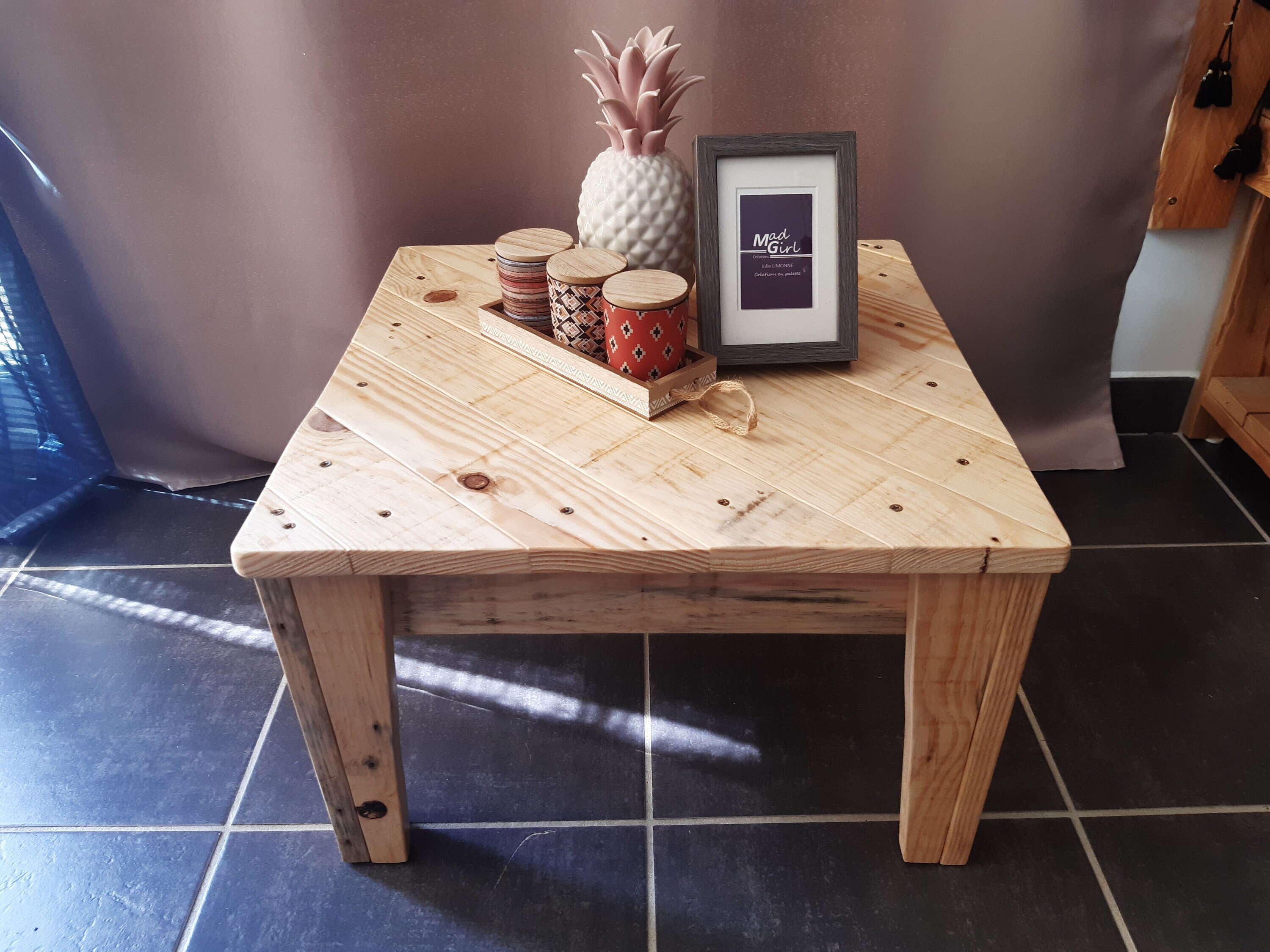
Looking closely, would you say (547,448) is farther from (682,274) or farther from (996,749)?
(996,749)

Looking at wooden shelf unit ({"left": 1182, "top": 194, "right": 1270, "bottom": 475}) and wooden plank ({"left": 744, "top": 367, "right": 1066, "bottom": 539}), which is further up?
wooden plank ({"left": 744, "top": 367, "right": 1066, "bottom": 539})

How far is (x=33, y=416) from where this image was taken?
162 centimetres

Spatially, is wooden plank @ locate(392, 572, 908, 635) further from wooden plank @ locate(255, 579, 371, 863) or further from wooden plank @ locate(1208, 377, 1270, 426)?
wooden plank @ locate(1208, 377, 1270, 426)

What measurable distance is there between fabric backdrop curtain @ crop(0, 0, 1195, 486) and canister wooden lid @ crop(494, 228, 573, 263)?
0.38 meters

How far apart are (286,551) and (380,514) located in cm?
9

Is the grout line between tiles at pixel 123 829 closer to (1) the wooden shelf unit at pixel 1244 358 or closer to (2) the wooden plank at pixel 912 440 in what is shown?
(2) the wooden plank at pixel 912 440

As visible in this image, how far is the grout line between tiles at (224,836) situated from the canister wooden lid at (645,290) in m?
0.75

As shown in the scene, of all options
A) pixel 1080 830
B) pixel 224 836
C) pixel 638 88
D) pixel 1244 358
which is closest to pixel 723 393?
pixel 638 88

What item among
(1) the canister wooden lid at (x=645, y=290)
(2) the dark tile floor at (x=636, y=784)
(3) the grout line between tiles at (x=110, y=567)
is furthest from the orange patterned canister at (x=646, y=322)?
(3) the grout line between tiles at (x=110, y=567)

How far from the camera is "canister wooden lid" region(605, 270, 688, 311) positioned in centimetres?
100

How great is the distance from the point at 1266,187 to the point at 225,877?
1728mm

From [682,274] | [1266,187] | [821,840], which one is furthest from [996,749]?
[1266,187]

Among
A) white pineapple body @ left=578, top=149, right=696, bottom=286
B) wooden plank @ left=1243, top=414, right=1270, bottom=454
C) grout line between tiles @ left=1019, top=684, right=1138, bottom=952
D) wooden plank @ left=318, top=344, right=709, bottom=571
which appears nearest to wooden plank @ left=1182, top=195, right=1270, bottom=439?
wooden plank @ left=1243, top=414, right=1270, bottom=454

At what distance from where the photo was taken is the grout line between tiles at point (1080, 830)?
1.06 metres
